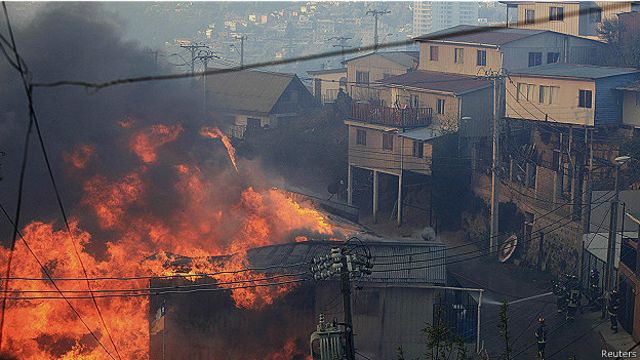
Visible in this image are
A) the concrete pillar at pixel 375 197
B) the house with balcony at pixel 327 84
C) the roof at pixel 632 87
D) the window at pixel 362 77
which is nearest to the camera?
the roof at pixel 632 87

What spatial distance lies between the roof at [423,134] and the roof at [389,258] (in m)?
17.2

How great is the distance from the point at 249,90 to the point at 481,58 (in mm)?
23718

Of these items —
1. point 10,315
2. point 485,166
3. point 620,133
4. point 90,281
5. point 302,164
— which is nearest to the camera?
point 10,315

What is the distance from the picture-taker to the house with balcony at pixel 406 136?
48.4m

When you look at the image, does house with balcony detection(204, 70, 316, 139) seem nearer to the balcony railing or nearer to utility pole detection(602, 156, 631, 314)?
the balcony railing

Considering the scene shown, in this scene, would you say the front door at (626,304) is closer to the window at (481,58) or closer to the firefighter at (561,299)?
the firefighter at (561,299)

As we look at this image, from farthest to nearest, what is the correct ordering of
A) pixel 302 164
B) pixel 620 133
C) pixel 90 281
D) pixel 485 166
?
pixel 302 164 → pixel 485 166 → pixel 620 133 → pixel 90 281

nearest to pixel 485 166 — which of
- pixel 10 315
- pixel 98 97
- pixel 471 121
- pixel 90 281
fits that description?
pixel 471 121

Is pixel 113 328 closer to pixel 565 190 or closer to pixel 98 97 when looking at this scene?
pixel 98 97

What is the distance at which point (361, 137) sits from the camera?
170 ft

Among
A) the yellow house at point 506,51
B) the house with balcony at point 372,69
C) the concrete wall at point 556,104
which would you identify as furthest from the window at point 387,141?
the house with balcony at point 372,69

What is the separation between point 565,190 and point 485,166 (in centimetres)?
562

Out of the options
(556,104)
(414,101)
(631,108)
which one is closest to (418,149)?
(414,101)

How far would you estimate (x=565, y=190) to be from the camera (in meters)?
41.6
